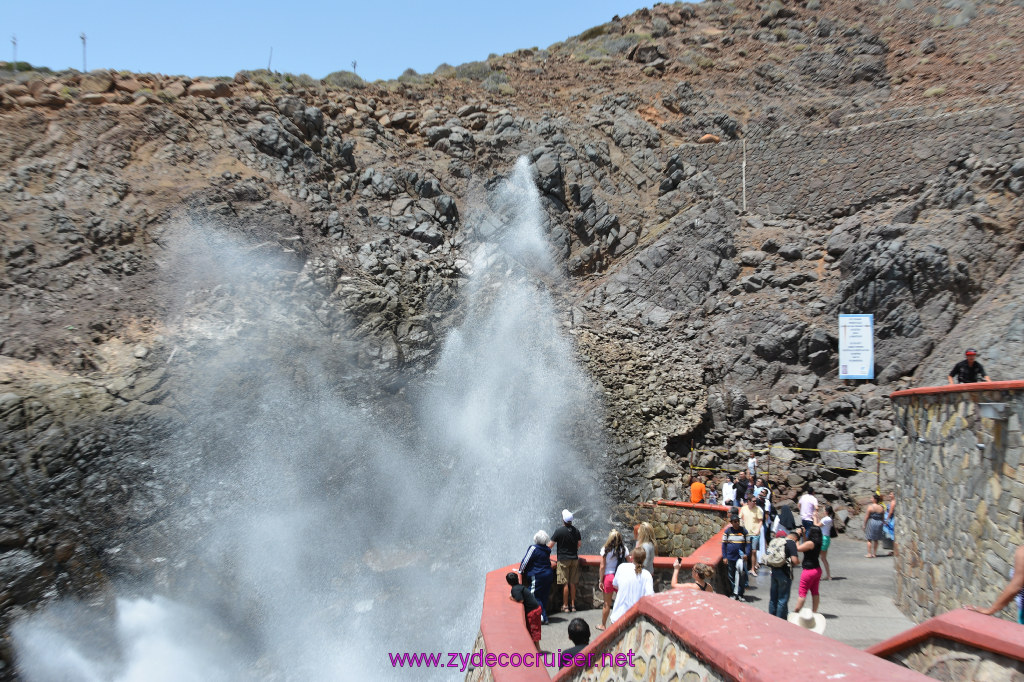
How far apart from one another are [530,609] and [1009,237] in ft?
61.7

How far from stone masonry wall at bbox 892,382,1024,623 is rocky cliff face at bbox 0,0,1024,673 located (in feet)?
23.1

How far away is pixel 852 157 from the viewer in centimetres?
2362

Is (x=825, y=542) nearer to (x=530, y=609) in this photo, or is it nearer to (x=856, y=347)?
(x=530, y=609)

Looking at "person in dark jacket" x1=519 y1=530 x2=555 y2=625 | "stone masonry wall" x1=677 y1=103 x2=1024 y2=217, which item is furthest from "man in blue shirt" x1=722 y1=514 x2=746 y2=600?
"stone masonry wall" x1=677 y1=103 x2=1024 y2=217

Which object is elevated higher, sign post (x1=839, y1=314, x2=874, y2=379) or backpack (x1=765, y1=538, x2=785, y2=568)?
sign post (x1=839, y1=314, x2=874, y2=379)

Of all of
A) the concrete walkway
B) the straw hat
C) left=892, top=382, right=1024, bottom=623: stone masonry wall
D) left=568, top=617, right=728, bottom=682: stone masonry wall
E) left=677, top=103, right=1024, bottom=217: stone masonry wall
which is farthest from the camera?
left=677, top=103, right=1024, bottom=217: stone masonry wall

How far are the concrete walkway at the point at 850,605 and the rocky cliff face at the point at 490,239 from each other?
4017 millimetres

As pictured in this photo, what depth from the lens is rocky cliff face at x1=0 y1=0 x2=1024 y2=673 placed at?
627 inches

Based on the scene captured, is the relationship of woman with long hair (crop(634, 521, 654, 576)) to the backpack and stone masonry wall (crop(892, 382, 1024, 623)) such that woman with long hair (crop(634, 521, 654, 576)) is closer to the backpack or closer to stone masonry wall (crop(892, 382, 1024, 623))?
the backpack

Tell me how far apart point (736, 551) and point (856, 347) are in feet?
38.4

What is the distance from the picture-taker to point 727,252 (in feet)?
76.9

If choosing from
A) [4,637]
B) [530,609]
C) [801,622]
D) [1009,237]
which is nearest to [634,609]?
[801,622]

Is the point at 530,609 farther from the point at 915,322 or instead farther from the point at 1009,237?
the point at 1009,237

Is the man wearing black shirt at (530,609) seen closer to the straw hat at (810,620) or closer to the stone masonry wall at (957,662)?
the straw hat at (810,620)
